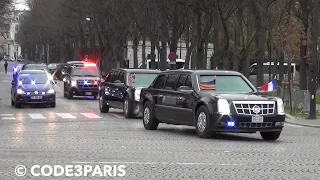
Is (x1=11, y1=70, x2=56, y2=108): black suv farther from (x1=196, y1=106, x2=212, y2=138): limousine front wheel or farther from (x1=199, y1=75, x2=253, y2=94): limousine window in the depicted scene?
(x1=196, y1=106, x2=212, y2=138): limousine front wheel

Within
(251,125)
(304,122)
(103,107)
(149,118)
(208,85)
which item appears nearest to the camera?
(251,125)

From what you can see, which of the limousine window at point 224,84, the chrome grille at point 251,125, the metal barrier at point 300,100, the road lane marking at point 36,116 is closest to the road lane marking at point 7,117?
the road lane marking at point 36,116

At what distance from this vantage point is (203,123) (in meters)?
17.8

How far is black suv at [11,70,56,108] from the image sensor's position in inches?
Answer: 1230

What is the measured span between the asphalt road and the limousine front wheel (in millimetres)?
252

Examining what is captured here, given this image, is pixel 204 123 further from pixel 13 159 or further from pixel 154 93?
pixel 13 159

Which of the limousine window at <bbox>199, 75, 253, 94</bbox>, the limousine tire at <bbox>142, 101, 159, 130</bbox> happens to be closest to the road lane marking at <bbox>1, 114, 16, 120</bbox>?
the limousine tire at <bbox>142, 101, 159, 130</bbox>

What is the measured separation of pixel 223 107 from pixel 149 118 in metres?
3.71

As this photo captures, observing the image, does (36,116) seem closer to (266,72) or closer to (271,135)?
(271,135)

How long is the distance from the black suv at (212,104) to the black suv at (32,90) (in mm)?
11653

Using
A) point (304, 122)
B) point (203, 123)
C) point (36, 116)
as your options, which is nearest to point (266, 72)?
point (304, 122)

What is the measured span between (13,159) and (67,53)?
300 ft

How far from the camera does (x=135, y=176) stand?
11336mm

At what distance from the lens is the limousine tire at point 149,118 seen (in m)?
20.3
